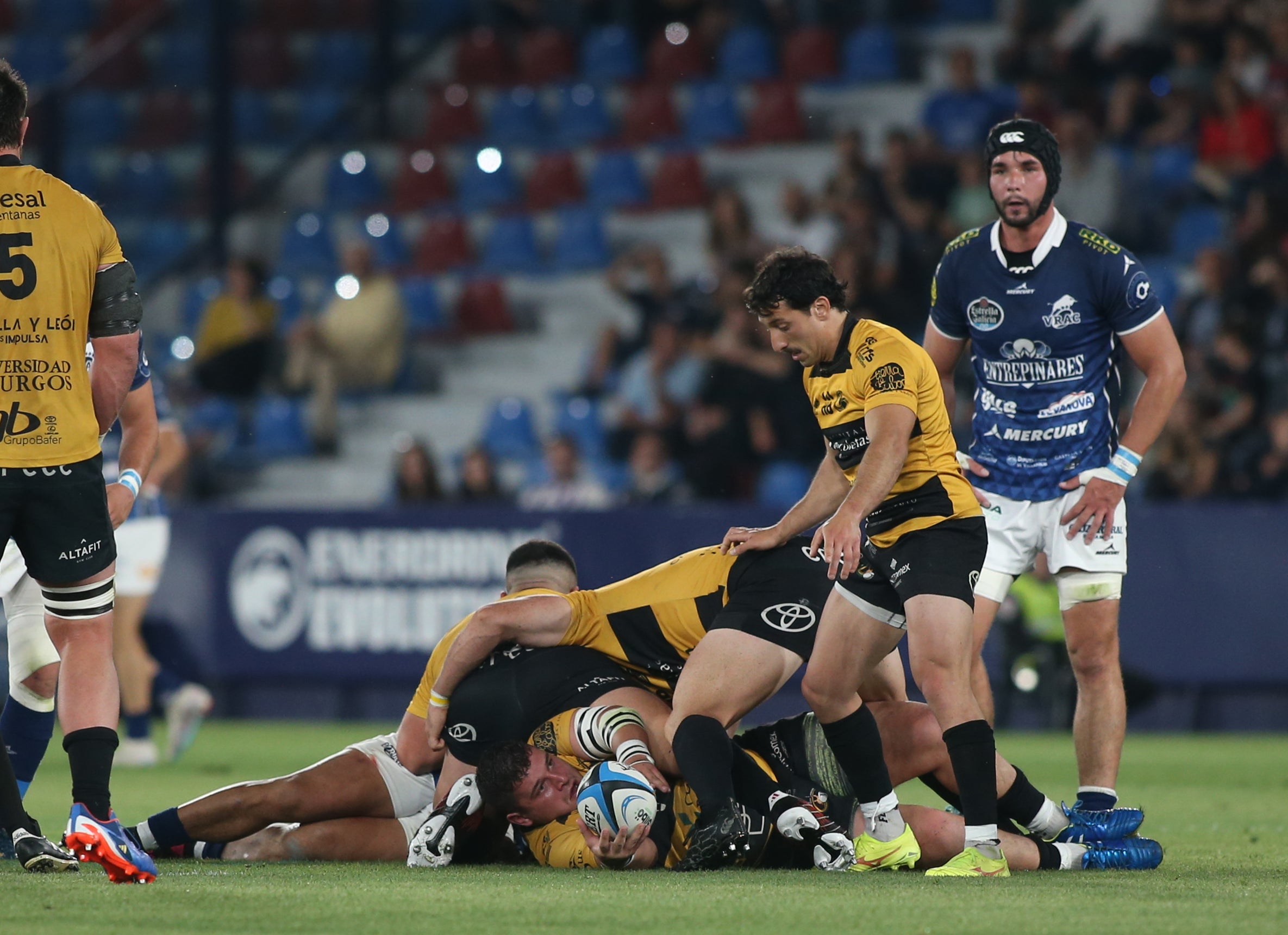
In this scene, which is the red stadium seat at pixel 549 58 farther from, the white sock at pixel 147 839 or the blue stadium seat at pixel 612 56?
the white sock at pixel 147 839

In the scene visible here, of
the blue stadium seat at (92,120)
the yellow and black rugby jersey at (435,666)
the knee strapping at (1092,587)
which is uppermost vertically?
the blue stadium seat at (92,120)

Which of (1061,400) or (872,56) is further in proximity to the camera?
(872,56)

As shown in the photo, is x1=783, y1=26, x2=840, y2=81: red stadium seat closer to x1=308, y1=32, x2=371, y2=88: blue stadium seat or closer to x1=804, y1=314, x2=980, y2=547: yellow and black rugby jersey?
x1=308, y1=32, x2=371, y2=88: blue stadium seat

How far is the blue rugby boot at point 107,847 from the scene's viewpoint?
517 cm

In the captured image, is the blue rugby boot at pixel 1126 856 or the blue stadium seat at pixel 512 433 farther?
the blue stadium seat at pixel 512 433

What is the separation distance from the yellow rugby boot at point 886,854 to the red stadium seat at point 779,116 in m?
11.4

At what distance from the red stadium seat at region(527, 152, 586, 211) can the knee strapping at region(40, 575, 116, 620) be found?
12138mm

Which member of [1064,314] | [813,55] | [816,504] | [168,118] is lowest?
[816,504]

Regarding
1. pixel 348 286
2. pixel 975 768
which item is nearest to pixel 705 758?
pixel 975 768

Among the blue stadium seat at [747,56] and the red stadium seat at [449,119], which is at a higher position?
the blue stadium seat at [747,56]

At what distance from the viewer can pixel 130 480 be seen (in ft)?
19.1

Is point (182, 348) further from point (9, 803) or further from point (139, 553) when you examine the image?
point (9, 803)

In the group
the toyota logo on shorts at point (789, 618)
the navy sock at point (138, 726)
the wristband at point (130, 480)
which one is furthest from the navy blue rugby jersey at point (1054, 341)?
the navy sock at point (138, 726)

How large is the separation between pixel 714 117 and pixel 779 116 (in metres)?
0.58
